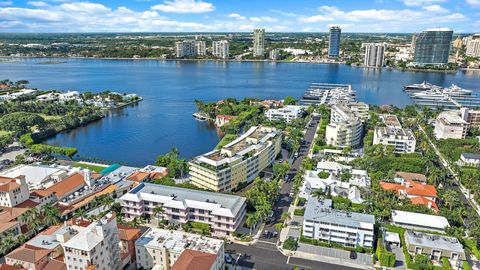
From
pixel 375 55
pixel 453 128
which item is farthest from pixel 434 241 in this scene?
pixel 375 55

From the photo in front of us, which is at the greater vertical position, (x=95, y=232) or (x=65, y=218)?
(x=95, y=232)

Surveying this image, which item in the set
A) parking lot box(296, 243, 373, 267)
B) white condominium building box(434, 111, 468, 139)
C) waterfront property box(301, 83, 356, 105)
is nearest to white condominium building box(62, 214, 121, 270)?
parking lot box(296, 243, 373, 267)

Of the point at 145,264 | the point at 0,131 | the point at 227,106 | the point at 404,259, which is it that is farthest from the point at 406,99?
the point at 0,131

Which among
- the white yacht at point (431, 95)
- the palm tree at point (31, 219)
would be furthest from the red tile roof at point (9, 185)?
the white yacht at point (431, 95)

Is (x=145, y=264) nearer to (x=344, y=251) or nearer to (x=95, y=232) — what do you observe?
(x=95, y=232)

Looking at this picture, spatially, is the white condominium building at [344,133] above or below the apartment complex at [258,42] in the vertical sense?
below

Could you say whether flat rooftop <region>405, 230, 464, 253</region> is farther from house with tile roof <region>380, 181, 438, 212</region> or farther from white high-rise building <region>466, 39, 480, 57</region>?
white high-rise building <region>466, 39, 480, 57</region>

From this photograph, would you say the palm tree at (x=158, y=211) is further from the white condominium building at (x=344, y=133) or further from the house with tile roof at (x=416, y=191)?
the white condominium building at (x=344, y=133)
